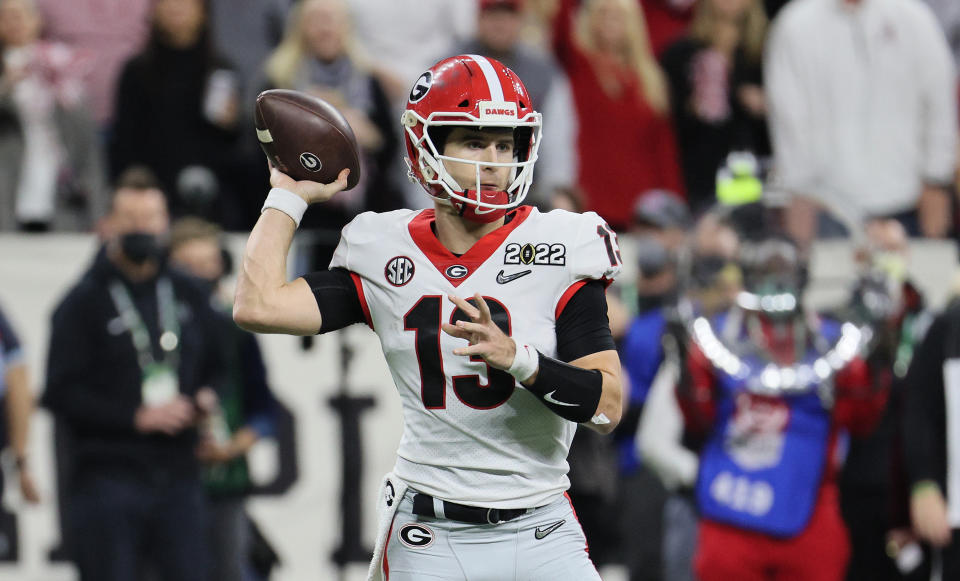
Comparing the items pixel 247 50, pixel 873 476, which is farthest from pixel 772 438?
pixel 247 50

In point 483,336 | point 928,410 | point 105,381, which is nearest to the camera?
point 483,336

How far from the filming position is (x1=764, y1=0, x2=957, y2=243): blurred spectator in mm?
8695

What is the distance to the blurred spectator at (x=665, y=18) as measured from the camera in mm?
9438

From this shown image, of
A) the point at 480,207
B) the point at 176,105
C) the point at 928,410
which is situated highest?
the point at 480,207

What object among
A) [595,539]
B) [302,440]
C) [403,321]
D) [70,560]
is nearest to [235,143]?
[302,440]

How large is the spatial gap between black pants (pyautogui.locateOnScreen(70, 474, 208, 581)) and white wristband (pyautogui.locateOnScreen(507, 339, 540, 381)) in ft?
11.6

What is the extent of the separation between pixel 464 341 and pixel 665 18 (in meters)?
6.09

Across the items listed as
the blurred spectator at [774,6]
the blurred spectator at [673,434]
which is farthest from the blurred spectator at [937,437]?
the blurred spectator at [774,6]

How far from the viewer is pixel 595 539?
6293 millimetres

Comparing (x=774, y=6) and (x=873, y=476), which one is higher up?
(x=774, y=6)

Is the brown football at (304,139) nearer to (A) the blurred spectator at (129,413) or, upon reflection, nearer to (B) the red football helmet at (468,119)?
(B) the red football helmet at (468,119)

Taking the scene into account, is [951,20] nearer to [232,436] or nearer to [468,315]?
[232,436]

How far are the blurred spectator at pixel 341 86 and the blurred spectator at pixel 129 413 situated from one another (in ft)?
4.62

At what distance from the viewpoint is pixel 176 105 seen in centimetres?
823
